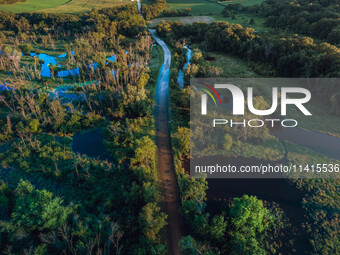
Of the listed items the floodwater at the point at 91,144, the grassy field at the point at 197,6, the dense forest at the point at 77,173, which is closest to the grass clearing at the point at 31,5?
the grassy field at the point at 197,6

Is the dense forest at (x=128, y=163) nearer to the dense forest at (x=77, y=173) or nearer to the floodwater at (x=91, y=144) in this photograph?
the dense forest at (x=77, y=173)

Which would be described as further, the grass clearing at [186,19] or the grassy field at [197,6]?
the grassy field at [197,6]

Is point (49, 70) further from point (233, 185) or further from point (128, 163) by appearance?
point (233, 185)

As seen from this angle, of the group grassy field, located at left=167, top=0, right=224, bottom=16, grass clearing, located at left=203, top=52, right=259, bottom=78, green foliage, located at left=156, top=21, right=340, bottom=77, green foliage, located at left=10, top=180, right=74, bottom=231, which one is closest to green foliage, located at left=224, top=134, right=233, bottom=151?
green foliage, located at left=10, top=180, right=74, bottom=231

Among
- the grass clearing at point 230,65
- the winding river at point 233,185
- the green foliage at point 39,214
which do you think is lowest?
the winding river at point 233,185

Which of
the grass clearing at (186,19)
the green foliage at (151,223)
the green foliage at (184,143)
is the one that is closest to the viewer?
the green foliage at (151,223)

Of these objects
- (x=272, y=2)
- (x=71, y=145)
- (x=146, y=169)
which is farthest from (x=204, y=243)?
(x=272, y=2)
